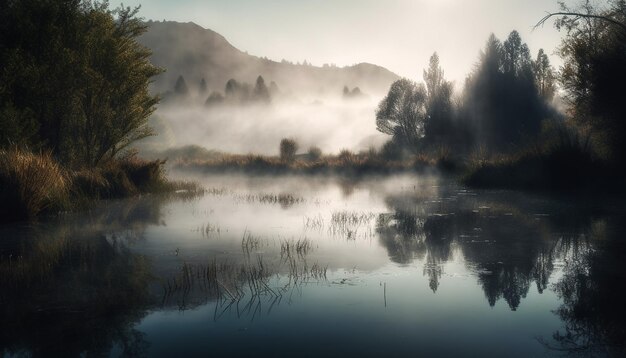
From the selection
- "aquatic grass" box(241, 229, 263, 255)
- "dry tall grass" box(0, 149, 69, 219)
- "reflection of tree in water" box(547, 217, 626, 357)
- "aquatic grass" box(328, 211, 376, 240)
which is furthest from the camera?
"dry tall grass" box(0, 149, 69, 219)

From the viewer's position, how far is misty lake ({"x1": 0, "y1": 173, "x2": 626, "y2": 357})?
4.64 metres

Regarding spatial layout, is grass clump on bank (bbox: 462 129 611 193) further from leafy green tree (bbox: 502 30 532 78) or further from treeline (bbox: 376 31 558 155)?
leafy green tree (bbox: 502 30 532 78)

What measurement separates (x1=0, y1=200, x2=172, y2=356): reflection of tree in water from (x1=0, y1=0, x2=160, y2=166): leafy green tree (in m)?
5.47

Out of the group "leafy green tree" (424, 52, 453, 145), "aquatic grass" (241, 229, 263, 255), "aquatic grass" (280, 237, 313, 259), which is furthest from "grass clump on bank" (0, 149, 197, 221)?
"leafy green tree" (424, 52, 453, 145)

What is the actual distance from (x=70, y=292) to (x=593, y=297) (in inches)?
215

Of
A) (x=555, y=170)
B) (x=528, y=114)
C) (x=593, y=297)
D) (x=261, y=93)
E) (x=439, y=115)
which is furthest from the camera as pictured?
(x=261, y=93)

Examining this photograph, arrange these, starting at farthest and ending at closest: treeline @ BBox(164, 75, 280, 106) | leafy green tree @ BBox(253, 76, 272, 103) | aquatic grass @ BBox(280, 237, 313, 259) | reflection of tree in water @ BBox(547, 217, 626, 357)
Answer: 1. treeline @ BBox(164, 75, 280, 106)
2. leafy green tree @ BBox(253, 76, 272, 103)
3. aquatic grass @ BBox(280, 237, 313, 259)
4. reflection of tree in water @ BBox(547, 217, 626, 357)

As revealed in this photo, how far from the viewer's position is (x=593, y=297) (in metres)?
5.91

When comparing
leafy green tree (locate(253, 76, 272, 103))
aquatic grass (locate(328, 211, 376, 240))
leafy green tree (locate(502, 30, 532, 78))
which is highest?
leafy green tree (locate(253, 76, 272, 103))

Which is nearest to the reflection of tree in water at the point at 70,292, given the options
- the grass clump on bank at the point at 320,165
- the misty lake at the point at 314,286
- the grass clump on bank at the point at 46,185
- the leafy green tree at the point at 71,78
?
the misty lake at the point at 314,286

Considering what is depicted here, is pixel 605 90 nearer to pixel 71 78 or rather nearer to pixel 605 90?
pixel 605 90

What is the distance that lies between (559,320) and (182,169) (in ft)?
113

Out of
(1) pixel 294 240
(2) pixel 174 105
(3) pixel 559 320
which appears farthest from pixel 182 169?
(2) pixel 174 105

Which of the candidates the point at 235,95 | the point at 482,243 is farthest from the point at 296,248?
the point at 235,95
